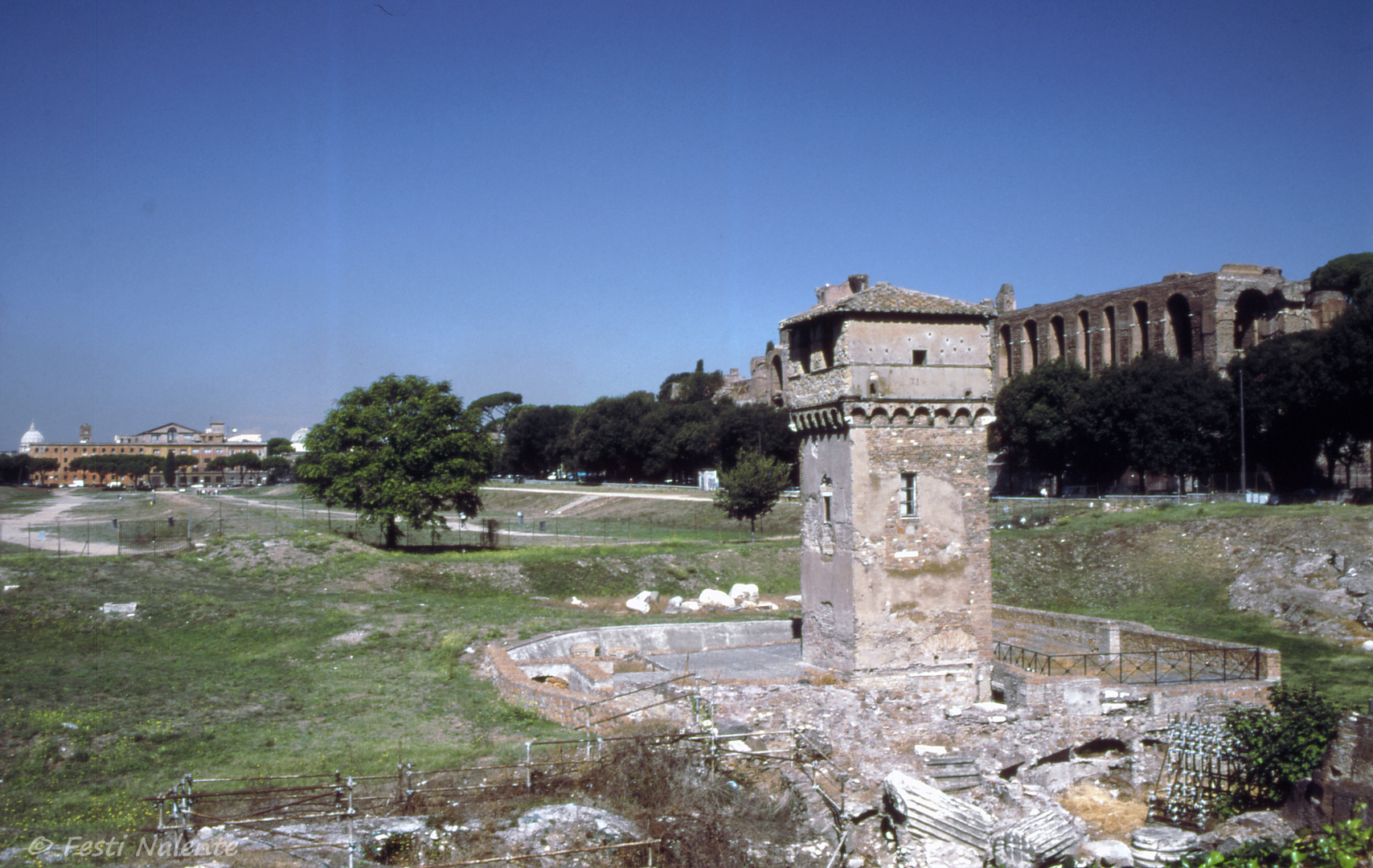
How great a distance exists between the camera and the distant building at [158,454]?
482 ft

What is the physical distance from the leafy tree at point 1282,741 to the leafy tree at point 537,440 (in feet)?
294

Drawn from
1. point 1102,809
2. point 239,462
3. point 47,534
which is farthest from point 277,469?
point 1102,809

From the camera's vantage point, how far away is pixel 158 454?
170 metres

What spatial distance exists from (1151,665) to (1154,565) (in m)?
15.6

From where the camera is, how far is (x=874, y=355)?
62.2 feet

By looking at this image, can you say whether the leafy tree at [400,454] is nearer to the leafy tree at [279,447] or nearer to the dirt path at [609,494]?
the dirt path at [609,494]

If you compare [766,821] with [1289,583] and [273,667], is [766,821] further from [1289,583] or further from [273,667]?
[1289,583]

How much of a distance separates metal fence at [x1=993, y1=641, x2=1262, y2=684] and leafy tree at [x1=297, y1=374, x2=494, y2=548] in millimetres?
25102

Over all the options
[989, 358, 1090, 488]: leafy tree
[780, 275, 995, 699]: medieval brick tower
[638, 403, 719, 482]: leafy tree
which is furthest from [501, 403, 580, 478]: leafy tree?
[780, 275, 995, 699]: medieval brick tower

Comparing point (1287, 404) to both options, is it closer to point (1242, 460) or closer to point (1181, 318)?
point (1242, 460)

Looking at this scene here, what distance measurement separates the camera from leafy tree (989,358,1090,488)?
5825cm

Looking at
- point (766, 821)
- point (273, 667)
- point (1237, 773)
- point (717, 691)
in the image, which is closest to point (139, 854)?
point (766, 821)

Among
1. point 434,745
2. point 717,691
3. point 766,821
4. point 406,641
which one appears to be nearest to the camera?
point 766,821

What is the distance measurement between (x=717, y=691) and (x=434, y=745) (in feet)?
16.2
